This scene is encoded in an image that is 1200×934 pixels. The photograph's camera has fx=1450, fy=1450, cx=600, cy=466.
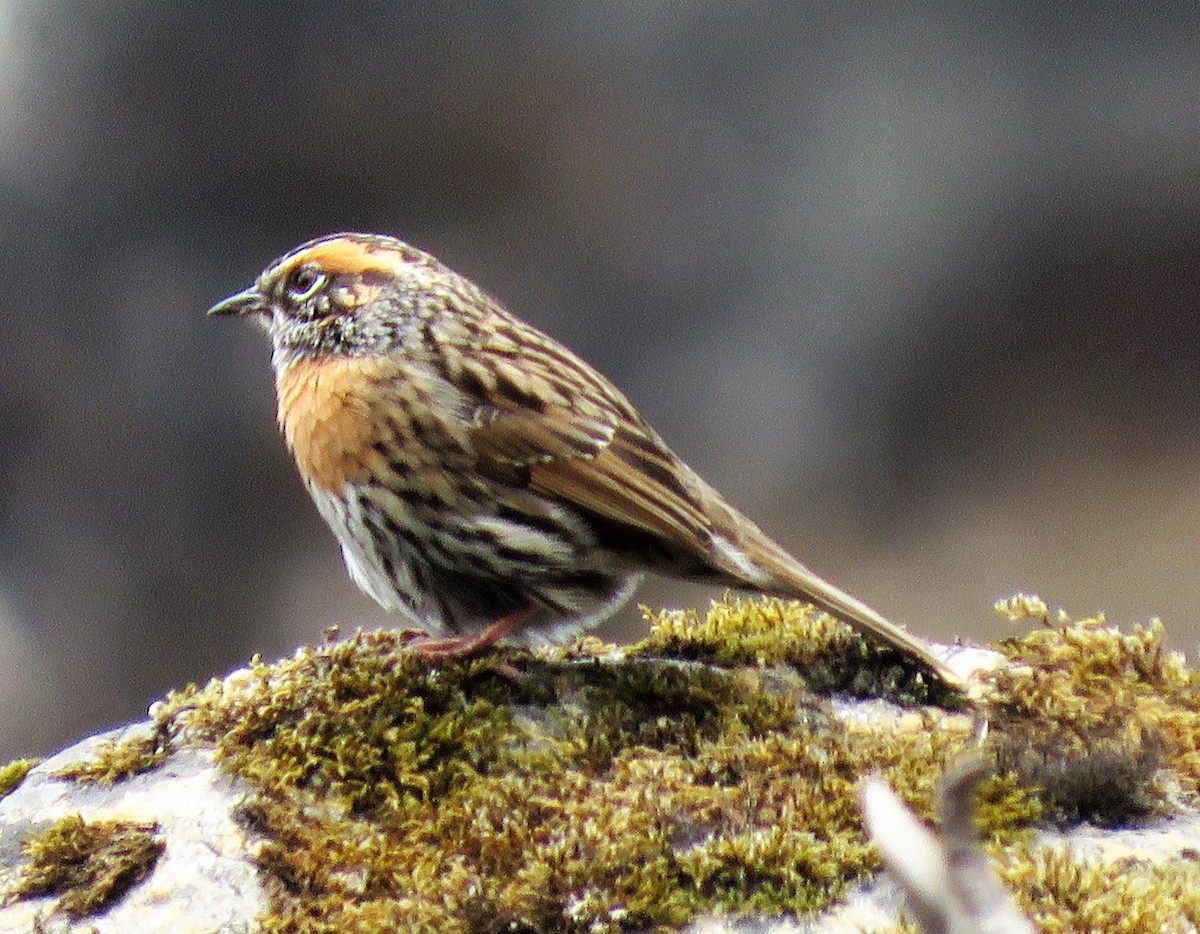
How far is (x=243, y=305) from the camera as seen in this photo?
4.20 meters

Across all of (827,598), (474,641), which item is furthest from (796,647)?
(474,641)

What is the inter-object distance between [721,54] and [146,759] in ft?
15.6

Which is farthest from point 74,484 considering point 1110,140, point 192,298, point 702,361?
point 1110,140

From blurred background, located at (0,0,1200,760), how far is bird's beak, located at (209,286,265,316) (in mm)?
2387

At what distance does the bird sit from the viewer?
3506mm

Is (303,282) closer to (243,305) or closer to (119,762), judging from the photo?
(243,305)

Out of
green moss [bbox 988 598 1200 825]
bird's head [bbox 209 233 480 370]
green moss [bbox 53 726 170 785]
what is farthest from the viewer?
bird's head [bbox 209 233 480 370]

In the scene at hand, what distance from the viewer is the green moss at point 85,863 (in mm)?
2748

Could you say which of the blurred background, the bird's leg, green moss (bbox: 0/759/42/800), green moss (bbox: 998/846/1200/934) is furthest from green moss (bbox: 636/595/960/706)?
the blurred background

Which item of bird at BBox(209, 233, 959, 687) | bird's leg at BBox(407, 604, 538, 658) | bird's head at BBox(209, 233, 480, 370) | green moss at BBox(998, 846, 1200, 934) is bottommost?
green moss at BBox(998, 846, 1200, 934)

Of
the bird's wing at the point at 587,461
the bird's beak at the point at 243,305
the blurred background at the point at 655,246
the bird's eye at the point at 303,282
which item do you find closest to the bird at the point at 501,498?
the bird's wing at the point at 587,461

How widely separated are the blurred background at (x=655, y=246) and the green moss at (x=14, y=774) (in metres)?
3.12

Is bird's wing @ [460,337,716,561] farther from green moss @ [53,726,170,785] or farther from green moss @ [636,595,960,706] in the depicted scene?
green moss @ [53,726,170,785]

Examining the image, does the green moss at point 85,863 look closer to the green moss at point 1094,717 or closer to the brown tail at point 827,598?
the brown tail at point 827,598
